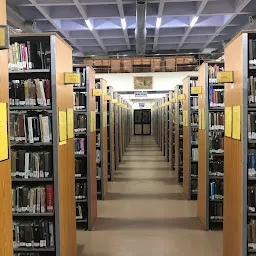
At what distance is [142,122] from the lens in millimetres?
31469

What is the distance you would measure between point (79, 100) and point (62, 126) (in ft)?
6.85

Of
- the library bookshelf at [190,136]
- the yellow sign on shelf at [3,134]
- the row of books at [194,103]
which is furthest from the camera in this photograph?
the row of books at [194,103]

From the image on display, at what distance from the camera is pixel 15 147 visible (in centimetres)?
444

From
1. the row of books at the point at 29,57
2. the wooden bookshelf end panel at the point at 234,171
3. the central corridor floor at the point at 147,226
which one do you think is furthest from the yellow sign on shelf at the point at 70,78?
the central corridor floor at the point at 147,226

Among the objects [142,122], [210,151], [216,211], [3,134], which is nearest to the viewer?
[3,134]

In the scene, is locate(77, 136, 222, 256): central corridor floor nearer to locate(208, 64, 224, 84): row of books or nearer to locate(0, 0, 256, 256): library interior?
locate(0, 0, 256, 256): library interior

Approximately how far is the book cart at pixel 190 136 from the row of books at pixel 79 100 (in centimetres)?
221

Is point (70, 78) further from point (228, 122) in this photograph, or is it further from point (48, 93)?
point (228, 122)

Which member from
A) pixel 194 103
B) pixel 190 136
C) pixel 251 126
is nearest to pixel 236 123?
pixel 251 126

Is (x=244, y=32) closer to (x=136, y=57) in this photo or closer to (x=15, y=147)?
(x=15, y=147)

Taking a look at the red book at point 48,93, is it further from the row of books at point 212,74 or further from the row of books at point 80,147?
the row of books at point 212,74

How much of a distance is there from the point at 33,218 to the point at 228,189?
2.19 meters

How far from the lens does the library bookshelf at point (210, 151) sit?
19.5 ft

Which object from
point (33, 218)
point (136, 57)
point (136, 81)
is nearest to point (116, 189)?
point (33, 218)
